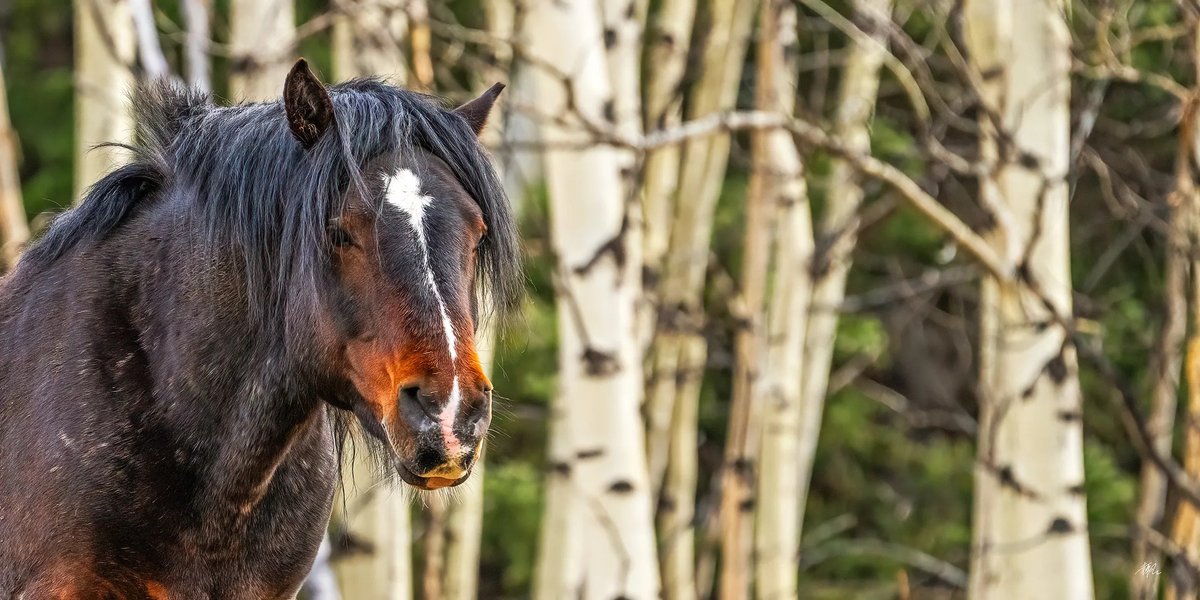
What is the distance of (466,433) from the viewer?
2.86 m

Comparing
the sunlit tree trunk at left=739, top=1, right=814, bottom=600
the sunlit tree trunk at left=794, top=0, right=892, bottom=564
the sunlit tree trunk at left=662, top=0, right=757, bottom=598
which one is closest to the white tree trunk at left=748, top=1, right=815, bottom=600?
the sunlit tree trunk at left=739, top=1, right=814, bottom=600

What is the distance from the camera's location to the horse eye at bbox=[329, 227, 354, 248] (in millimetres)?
3088

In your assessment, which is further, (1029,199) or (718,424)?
(718,424)

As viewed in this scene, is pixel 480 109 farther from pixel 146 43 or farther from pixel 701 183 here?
pixel 701 183

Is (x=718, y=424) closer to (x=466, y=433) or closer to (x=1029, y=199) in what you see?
(x=1029, y=199)

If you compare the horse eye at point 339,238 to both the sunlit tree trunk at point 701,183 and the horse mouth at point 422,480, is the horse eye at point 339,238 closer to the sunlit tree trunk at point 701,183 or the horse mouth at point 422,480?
the horse mouth at point 422,480

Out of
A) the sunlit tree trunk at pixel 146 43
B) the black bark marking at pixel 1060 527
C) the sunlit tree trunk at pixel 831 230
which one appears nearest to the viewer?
the black bark marking at pixel 1060 527

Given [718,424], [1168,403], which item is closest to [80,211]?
[1168,403]

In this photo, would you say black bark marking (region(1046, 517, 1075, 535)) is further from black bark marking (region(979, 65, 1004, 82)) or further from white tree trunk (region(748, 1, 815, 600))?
white tree trunk (region(748, 1, 815, 600))

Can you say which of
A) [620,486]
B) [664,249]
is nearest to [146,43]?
[620,486]

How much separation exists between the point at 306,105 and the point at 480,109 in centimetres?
55

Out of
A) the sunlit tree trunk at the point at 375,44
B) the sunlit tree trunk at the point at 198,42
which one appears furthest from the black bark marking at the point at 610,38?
the sunlit tree trunk at the point at 198,42

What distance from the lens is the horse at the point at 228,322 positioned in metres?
3.08

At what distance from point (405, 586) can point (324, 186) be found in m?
4.12
